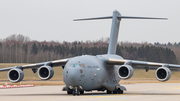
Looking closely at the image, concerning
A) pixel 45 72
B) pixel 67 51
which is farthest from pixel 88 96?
pixel 67 51

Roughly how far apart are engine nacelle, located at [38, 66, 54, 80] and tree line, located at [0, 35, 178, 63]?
59.5 metres

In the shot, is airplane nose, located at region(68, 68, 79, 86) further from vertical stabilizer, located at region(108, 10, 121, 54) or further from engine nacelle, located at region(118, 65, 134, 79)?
vertical stabilizer, located at region(108, 10, 121, 54)

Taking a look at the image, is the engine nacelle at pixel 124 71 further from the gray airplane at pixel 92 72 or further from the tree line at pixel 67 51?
the tree line at pixel 67 51

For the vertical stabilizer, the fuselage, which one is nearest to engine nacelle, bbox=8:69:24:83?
the fuselage

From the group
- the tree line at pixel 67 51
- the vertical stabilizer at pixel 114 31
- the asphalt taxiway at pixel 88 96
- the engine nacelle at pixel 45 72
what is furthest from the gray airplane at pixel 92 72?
the tree line at pixel 67 51

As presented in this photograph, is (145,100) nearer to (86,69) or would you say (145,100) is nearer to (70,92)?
(86,69)

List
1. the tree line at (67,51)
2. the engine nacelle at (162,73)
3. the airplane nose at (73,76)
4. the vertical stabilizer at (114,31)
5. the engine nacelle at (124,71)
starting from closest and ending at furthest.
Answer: the airplane nose at (73,76), the engine nacelle at (162,73), the engine nacelle at (124,71), the vertical stabilizer at (114,31), the tree line at (67,51)

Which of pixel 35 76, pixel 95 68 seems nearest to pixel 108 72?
pixel 95 68

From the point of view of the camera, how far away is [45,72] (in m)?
22.5

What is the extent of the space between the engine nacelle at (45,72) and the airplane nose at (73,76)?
2.52 m

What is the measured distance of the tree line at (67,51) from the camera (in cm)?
8625

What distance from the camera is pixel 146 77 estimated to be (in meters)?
69.2

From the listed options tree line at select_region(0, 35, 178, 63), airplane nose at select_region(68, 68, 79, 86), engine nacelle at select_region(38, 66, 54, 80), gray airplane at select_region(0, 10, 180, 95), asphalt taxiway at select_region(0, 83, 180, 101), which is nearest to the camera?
asphalt taxiway at select_region(0, 83, 180, 101)

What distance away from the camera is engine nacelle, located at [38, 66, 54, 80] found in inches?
864
